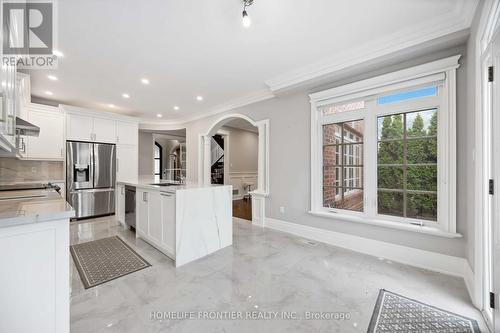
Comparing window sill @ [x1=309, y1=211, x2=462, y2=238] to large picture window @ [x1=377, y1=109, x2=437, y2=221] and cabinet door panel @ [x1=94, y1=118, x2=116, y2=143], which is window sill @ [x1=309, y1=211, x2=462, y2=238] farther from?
cabinet door panel @ [x1=94, y1=118, x2=116, y2=143]

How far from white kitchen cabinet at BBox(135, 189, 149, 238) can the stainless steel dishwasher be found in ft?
0.82

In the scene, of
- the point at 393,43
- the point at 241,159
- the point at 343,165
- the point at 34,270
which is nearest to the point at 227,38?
the point at 393,43

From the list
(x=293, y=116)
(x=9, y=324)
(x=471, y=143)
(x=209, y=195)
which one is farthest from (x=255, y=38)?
(x=9, y=324)

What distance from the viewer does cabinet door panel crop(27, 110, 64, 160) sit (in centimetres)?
405

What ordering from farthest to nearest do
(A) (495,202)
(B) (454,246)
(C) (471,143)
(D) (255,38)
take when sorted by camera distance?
(D) (255,38) → (B) (454,246) → (C) (471,143) → (A) (495,202)

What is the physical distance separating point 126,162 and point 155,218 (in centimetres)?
323

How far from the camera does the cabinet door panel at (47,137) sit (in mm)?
4051

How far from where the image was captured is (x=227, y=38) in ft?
7.88

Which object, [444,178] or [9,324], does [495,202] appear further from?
[9,324]

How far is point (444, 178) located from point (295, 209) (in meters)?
2.03

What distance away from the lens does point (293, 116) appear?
3.70 meters

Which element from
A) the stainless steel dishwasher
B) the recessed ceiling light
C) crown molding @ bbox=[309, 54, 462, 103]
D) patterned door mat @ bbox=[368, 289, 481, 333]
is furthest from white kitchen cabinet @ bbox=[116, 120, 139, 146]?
patterned door mat @ bbox=[368, 289, 481, 333]

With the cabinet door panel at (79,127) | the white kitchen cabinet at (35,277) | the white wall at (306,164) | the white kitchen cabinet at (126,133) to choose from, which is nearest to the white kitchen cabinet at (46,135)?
the cabinet door panel at (79,127)

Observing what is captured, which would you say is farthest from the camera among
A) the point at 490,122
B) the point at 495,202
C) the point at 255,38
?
the point at 255,38
